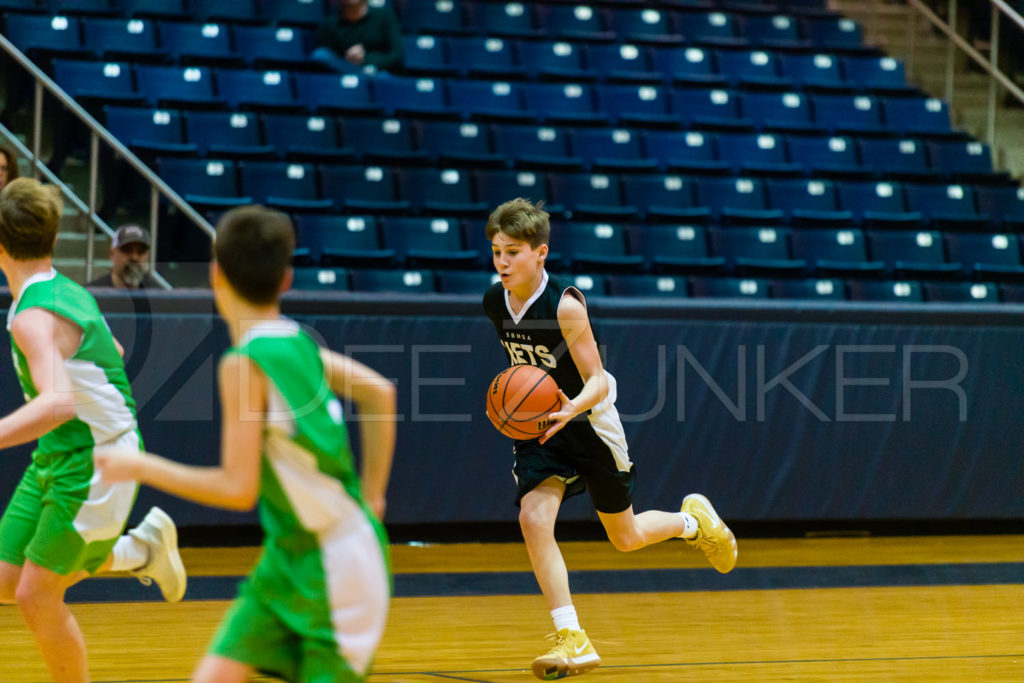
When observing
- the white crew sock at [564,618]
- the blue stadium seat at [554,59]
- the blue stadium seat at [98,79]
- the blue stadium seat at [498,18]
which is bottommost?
the white crew sock at [564,618]

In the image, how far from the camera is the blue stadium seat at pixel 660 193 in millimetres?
10023

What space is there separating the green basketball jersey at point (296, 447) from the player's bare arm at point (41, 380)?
85 centimetres

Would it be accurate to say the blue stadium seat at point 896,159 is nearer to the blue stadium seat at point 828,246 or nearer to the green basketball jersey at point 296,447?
the blue stadium seat at point 828,246

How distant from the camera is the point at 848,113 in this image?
11453mm

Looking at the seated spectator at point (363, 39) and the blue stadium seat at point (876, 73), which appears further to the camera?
the blue stadium seat at point (876, 73)

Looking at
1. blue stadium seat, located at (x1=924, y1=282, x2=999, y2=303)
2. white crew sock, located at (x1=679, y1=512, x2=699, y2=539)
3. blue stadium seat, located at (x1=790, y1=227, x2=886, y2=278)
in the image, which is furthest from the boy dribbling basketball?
blue stadium seat, located at (x1=924, y1=282, x2=999, y2=303)

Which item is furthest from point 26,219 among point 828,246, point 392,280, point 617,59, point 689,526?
point 617,59

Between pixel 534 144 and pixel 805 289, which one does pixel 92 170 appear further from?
pixel 805 289

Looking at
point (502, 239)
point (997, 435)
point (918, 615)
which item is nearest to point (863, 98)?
point (997, 435)

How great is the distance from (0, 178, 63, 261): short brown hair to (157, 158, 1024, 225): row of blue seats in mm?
5273

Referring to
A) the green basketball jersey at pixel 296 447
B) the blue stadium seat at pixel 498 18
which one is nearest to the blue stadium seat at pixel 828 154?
the blue stadium seat at pixel 498 18

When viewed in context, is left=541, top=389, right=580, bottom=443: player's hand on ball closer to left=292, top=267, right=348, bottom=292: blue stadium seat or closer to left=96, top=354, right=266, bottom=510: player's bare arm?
left=96, top=354, right=266, bottom=510: player's bare arm

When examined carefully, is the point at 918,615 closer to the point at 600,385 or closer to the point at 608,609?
the point at 608,609

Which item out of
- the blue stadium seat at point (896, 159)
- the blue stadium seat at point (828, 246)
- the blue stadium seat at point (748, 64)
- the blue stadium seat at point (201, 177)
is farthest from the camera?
the blue stadium seat at point (748, 64)
